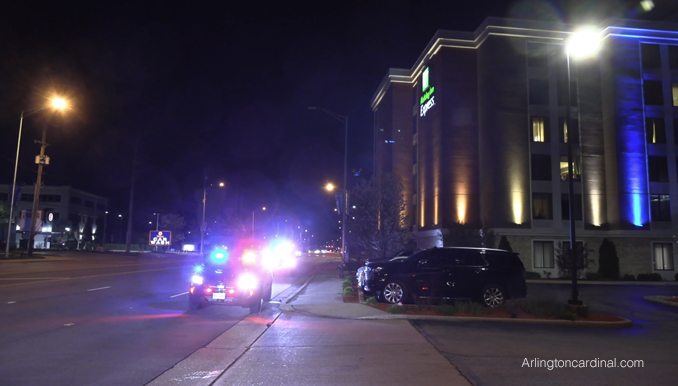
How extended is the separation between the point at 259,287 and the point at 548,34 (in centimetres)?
3321

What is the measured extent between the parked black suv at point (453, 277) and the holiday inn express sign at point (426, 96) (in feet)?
94.1

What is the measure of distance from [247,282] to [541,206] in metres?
A: 28.8

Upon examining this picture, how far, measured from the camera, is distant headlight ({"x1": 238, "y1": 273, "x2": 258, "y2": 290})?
1375 cm

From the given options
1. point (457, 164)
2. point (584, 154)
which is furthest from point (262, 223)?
point (584, 154)

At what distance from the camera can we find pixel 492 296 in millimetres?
15344

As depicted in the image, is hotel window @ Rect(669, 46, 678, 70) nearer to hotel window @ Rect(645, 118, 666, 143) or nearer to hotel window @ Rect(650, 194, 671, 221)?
hotel window @ Rect(645, 118, 666, 143)

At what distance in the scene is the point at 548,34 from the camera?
38.2 metres

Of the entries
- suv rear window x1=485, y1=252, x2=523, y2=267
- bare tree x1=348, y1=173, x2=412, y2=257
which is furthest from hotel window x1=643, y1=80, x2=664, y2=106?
suv rear window x1=485, y1=252, x2=523, y2=267

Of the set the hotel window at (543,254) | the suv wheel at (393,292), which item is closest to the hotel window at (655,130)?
the hotel window at (543,254)

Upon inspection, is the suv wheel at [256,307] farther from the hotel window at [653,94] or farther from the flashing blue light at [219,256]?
the hotel window at [653,94]

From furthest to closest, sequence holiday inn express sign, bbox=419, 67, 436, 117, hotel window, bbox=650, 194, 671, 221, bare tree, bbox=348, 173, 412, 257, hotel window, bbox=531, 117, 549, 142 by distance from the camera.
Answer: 1. holiday inn express sign, bbox=419, 67, 436, 117
2. hotel window, bbox=531, 117, 549, 142
3. hotel window, bbox=650, 194, 671, 221
4. bare tree, bbox=348, 173, 412, 257

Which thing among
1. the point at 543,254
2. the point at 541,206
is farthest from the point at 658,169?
the point at 543,254

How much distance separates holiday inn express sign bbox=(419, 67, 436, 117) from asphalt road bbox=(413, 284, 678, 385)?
99.9ft

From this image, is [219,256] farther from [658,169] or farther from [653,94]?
[653,94]
